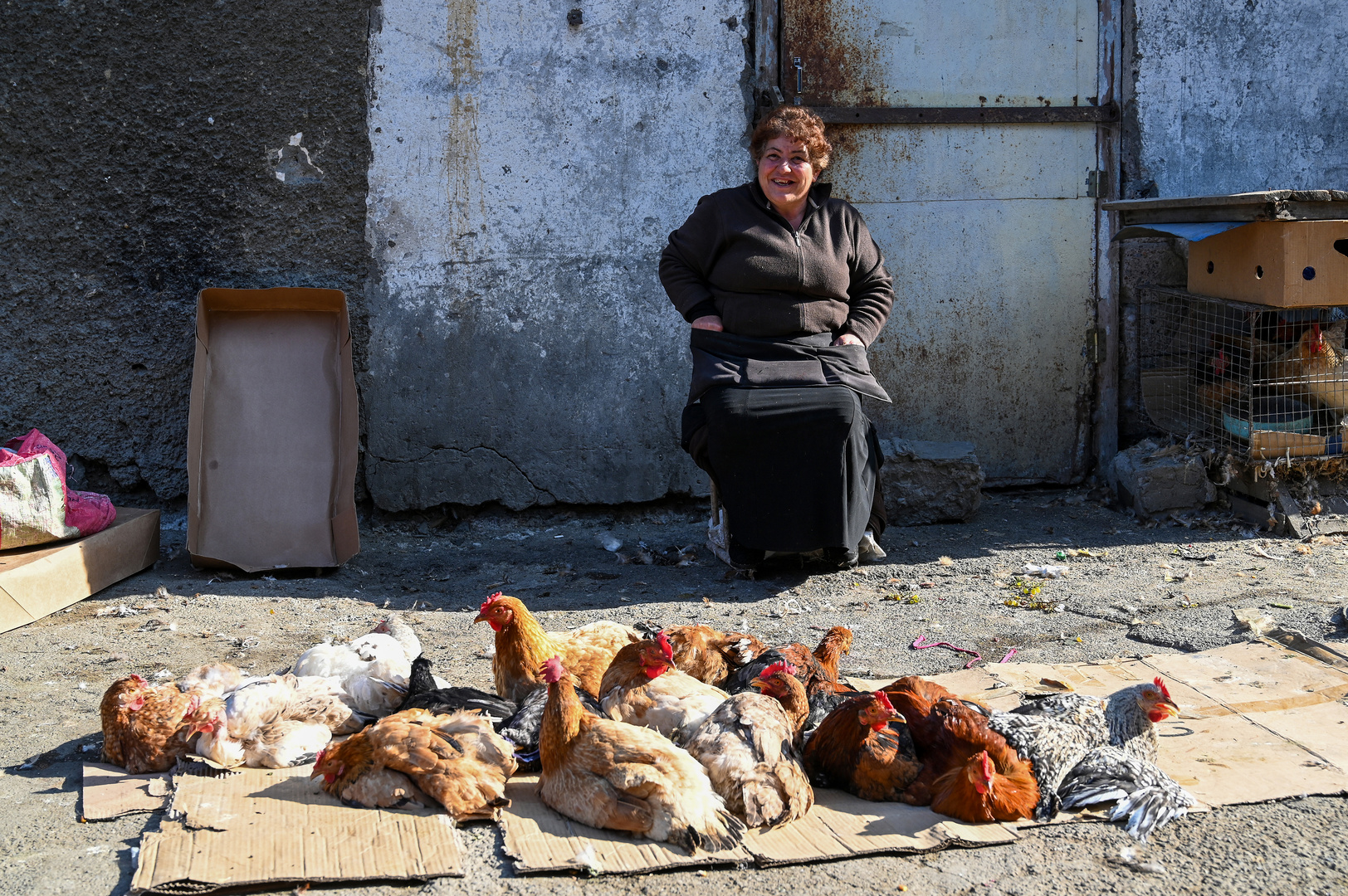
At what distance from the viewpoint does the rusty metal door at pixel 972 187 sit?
601cm

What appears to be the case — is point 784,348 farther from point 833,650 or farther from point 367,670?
point 367,670

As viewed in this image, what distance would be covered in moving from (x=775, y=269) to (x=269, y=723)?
9.56 ft

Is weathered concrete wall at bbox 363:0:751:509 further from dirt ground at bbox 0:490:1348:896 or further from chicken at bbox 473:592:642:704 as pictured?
chicken at bbox 473:592:642:704

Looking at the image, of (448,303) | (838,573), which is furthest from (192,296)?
(838,573)

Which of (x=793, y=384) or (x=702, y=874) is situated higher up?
(x=793, y=384)

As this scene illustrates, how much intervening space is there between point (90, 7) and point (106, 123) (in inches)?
21.6

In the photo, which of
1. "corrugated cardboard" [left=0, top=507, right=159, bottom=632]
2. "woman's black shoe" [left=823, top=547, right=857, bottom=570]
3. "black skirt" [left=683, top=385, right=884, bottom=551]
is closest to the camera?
"corrugated cardboard" [left=0, top=507, right=159, bottom=632]

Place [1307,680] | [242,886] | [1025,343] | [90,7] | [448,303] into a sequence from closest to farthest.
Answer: [242,886]
[1307,680]
[90,7]
[448,303]
[1025,343]

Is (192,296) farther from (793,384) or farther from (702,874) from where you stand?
(702,874)

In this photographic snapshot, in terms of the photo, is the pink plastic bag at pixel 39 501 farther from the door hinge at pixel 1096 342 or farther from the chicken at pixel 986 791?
the door hinge at pixel 1096 342

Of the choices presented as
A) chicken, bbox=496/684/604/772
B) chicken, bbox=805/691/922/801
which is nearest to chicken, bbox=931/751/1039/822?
chicken, bbox=805/691/922/801

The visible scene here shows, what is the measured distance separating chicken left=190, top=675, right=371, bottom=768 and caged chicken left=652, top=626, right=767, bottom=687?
1018 mm

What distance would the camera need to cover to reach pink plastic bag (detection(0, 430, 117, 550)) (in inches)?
181

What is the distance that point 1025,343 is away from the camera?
6.28 metres
